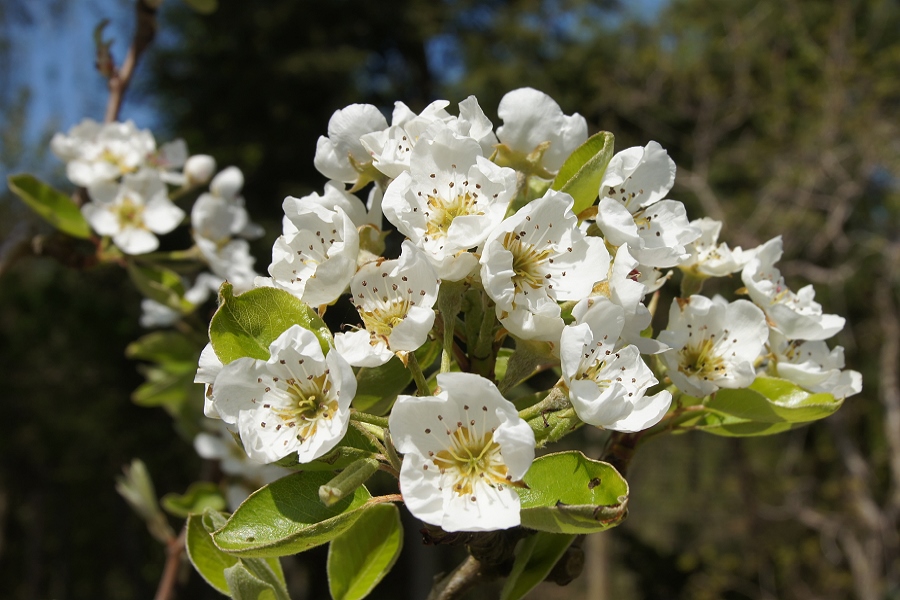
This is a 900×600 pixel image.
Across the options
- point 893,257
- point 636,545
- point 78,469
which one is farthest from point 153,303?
point 78,469

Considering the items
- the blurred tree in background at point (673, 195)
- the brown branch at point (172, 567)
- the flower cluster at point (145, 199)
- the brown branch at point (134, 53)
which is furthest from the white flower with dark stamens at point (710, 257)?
the blurred tree in background at point (673, 195)

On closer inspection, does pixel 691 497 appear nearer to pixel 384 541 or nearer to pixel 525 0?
pixel 525 0

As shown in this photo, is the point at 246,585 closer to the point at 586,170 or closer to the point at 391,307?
the point at 391,307

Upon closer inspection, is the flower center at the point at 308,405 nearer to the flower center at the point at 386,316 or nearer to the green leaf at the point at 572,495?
the flower center at the point at 386,316

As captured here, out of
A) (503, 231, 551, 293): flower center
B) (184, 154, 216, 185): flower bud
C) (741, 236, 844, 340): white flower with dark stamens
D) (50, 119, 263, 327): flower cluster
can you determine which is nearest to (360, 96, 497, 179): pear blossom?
(503, 231, 551, 293): flower center

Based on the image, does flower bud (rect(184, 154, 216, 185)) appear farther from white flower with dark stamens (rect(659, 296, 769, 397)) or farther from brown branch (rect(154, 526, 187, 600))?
white flower with dark stamens (rect(659, 296, 769, 397))

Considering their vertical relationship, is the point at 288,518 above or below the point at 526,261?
below

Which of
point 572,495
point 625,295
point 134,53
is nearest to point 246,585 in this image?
point 572,495
